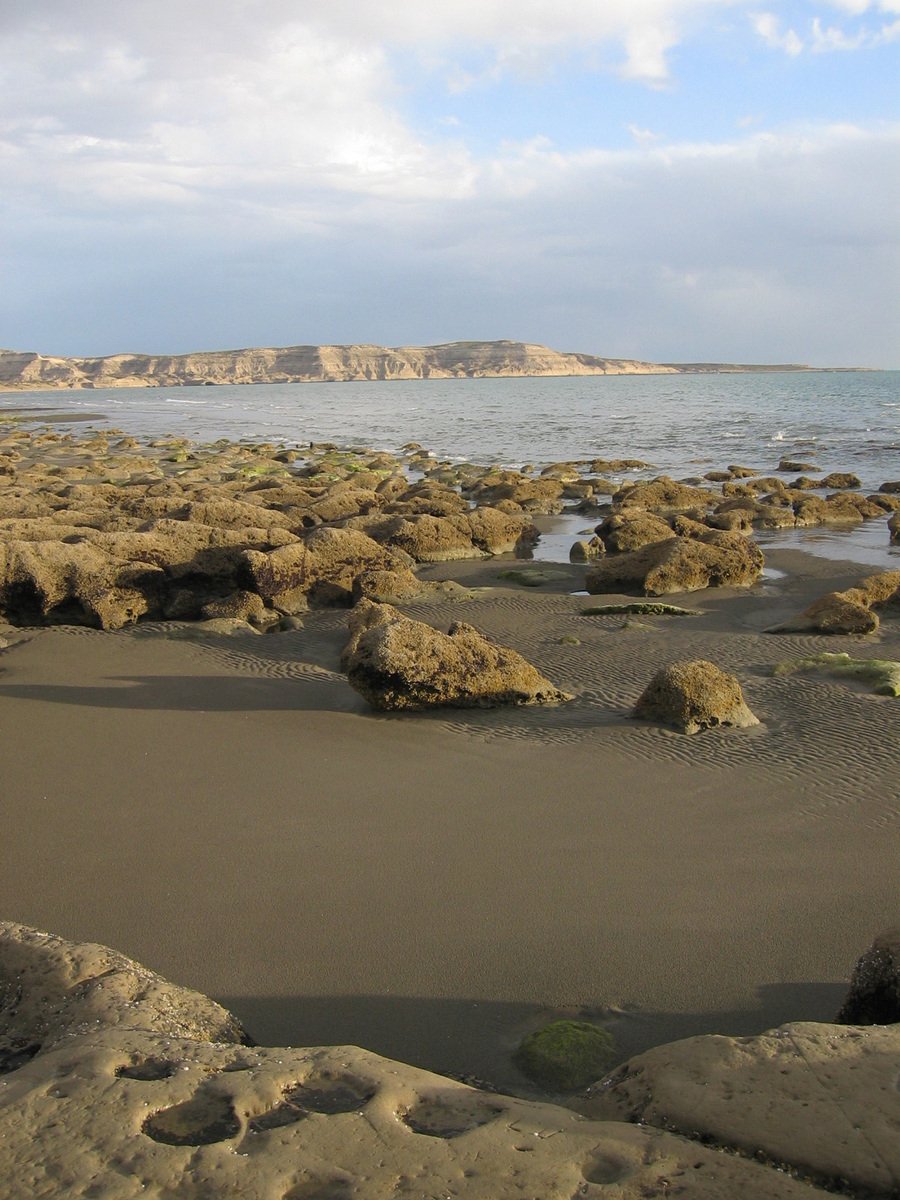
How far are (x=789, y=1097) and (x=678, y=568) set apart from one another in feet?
31.9

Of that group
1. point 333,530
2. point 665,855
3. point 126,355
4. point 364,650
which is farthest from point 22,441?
point 126,355

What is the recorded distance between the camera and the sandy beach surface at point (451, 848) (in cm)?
392

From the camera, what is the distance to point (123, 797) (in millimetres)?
5859

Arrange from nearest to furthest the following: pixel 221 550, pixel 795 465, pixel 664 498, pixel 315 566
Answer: pixel 221 550
pixel 315 566
pixel 664 498
pixel 795 465

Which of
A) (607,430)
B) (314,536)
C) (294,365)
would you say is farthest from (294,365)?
(314,536)

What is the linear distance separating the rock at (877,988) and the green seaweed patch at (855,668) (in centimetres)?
455

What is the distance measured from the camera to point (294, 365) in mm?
180000

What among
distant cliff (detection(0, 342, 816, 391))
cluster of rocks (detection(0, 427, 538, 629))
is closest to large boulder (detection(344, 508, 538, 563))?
cluster of rocks (detection(0, 427, 538, 629))

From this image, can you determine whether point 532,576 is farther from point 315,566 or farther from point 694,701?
point 694,701

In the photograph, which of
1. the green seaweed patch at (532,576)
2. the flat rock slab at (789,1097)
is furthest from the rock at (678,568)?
the flat rock slab at (789,1097)

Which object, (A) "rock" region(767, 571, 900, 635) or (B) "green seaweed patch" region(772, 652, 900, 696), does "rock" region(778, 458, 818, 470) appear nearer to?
(A) "rock" region(767, 571, 900, 635)

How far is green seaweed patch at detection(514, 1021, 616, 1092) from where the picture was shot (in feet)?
10.8

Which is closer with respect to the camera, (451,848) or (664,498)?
(451,848)

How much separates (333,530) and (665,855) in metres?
7.42
